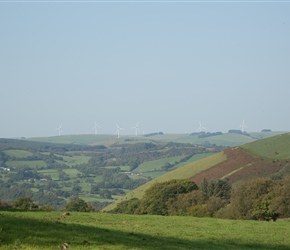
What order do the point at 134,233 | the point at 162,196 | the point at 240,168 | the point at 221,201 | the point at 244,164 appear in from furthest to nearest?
1. the point at 244,164
2. the point at 240,168
3. the point at 162,196
4. the point at 221,201
5. the point at 134,233

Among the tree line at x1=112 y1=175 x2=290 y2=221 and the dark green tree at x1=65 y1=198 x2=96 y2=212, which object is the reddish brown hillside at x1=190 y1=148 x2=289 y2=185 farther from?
the dark green tree at x1=65 y1=198 x2=96 y2=212

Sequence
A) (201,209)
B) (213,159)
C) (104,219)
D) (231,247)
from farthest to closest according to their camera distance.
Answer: (213,159) < (201,209) < (104,219) < (231,247)

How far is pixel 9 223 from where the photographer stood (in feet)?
71.7

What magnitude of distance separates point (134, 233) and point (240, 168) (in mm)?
112225

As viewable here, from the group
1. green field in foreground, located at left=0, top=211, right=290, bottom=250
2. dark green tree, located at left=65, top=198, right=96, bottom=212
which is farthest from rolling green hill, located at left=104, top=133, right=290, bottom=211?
green field in foreground, located at left=0, top=211, right=290, bottom=250

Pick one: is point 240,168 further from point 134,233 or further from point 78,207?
point 134,233

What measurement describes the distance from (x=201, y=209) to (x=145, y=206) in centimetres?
2268

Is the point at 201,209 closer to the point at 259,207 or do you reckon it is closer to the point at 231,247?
the point at 259,207

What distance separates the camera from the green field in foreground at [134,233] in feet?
65.4

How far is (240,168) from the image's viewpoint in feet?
446

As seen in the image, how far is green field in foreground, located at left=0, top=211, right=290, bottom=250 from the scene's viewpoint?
65.4 feet

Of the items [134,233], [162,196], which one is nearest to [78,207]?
[162,196]

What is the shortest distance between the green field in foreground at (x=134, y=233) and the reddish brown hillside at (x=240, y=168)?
90354mm

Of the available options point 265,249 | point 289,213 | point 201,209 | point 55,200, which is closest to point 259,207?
point 289,213
